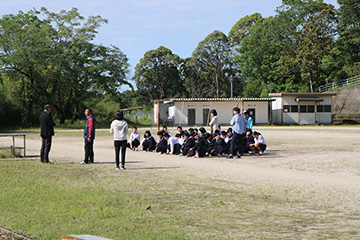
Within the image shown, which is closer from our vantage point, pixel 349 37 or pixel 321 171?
pixel 321 171

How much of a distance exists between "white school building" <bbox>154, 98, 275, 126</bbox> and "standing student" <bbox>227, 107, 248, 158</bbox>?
3423 cm

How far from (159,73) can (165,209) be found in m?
65.4

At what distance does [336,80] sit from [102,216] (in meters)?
59.2

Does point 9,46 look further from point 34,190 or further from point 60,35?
point 34,190

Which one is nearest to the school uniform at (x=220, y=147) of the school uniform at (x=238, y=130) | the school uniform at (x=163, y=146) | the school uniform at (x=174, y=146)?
the school uniform at (x=238, y=130)

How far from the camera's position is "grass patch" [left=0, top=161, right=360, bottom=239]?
17.8ft

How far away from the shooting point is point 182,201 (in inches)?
290

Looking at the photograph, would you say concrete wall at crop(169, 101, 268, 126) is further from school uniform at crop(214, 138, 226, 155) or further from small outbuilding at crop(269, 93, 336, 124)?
school uniform at crop(214, 138, 226, 155)

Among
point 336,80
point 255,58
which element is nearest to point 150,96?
point 255,58

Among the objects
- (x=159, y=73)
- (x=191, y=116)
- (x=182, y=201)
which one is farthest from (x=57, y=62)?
(x=182, y=201)

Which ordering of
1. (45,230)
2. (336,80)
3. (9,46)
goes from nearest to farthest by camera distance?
(45,230)
(9,46)
(336,80)

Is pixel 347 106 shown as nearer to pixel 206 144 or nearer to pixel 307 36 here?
pixel 307 36

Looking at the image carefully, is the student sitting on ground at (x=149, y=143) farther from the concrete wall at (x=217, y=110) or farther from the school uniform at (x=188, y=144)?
the concrete wall at (x=217, y=110)

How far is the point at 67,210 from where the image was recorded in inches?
259
